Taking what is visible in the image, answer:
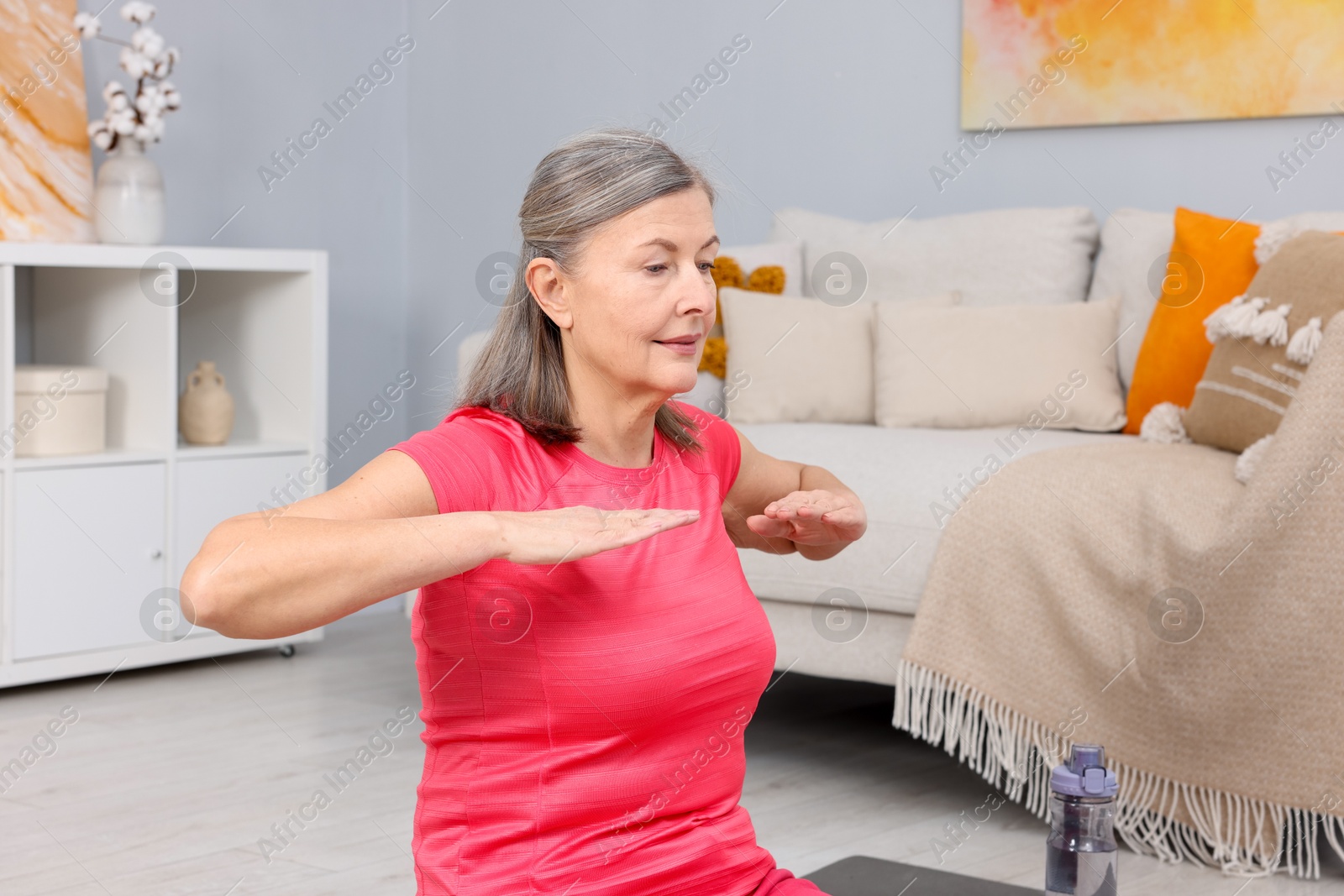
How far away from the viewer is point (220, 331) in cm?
367

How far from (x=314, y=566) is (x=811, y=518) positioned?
53 cm

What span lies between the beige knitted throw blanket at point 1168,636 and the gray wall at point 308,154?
2395mm

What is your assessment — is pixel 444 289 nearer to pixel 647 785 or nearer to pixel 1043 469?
pixel 1043 469

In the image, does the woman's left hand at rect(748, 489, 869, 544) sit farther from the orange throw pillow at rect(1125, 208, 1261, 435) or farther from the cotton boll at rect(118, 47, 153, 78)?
the cotton boll at rect(118, 47, 153, 78)

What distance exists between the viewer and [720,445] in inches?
55.6

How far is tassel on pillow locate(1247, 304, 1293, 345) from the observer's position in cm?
225

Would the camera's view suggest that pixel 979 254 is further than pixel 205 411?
No

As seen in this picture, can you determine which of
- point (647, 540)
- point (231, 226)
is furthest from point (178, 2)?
point (647, 540)

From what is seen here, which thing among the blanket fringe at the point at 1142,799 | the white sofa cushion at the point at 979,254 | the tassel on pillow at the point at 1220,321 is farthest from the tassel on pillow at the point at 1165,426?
the blanket fringe at the point at 1142,799

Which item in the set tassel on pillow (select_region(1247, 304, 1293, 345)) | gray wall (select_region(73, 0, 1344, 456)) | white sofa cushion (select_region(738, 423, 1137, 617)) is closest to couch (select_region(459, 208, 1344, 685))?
white sofa cushion (select_region(738, 423, 1137, 617))

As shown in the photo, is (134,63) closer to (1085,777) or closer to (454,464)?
(454,464)

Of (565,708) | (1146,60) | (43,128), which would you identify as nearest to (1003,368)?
(1146,60)

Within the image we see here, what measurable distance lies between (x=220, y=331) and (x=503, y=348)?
2.65 metres

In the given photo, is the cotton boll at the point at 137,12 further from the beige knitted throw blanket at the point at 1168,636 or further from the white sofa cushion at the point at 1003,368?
the beige knitted throw blanket at the point at 1168,636
